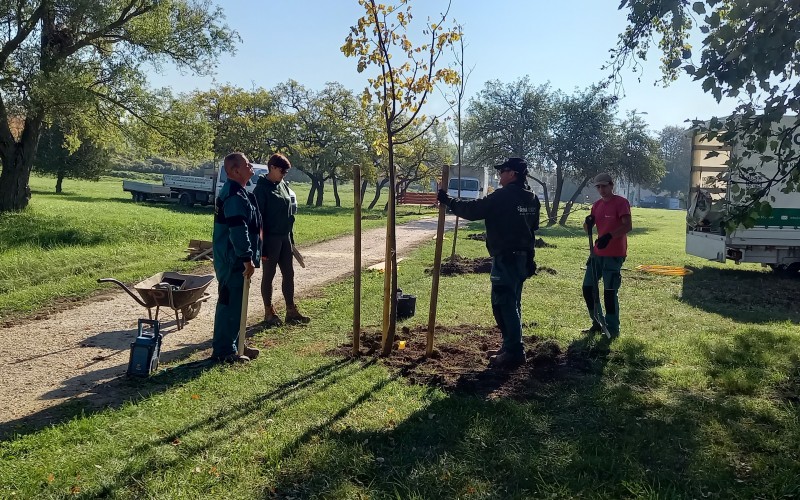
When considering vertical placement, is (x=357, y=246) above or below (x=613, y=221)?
below

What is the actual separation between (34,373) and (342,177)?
36873 millimetres

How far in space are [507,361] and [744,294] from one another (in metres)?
7.82

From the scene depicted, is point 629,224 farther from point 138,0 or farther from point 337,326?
point 138,0

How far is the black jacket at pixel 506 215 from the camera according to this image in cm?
558

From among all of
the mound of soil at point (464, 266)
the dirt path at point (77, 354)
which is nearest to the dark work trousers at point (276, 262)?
the dirt path at point (77, 354)

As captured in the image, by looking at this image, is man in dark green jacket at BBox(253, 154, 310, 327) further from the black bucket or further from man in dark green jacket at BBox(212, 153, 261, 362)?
the black bucket

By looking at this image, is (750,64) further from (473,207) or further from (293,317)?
(293,317)

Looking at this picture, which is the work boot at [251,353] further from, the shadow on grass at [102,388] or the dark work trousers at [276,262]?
the dark work trousers at [276,262]

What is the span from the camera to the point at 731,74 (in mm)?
5020

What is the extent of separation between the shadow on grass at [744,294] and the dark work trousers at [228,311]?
7.15 meters

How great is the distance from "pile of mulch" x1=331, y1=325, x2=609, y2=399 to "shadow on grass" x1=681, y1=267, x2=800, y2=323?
4.10 meters

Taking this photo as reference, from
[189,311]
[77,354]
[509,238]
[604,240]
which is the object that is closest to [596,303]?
[604,240]

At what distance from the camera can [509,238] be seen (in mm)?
5688

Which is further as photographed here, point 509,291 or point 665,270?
point 665,270
